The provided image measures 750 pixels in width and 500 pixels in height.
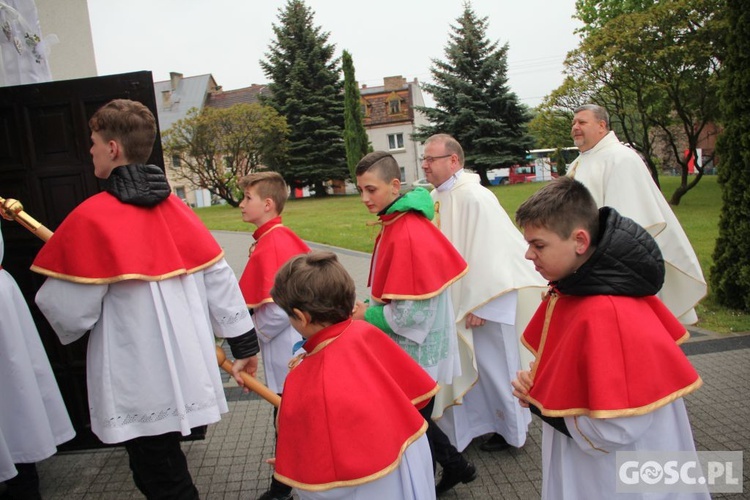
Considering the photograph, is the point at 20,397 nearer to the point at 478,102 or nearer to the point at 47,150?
the point at 47,150

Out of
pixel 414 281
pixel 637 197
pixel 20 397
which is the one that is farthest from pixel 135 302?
pixel 637 197

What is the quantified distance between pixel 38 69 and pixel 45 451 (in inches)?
116

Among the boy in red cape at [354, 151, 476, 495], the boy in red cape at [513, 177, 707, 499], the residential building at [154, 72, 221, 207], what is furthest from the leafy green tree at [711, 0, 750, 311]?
the residential building at [154, 72, 221, 207]

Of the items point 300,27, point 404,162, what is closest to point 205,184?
point 300,27

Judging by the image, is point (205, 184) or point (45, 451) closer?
point (45, 451)

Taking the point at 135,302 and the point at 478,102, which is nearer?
the point at 135,302

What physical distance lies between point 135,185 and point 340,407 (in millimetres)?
1503

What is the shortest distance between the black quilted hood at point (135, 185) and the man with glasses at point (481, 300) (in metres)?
2.05

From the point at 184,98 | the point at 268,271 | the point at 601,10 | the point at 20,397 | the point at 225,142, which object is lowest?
the point at 20,397

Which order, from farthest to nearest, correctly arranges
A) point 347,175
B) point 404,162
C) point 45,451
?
point 404,162 → point 347,175 → point 45,451

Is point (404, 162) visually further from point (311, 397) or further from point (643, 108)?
point (311, 397)

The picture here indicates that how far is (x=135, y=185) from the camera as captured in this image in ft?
9.31

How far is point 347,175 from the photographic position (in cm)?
3769

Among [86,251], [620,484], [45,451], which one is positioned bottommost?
[45,451]
